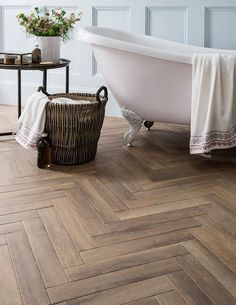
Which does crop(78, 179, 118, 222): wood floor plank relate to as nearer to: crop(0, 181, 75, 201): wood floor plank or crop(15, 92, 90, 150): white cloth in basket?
crop(0, 181, 75, 201): wood floor plank

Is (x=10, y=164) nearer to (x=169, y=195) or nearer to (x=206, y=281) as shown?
(x=169, y=195)

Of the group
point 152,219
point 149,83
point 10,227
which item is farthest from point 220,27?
point 10,227

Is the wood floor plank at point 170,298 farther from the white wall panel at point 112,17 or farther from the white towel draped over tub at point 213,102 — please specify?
the white wall panel at point 112,17

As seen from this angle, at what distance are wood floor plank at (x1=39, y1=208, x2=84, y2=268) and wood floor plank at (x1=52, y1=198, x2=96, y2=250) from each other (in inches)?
0.8

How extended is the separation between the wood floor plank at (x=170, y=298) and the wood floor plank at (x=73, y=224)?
14.4 inches

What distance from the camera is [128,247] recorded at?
1.52 meters

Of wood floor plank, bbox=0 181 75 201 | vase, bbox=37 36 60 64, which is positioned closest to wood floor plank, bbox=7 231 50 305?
wood floor plank, bbox=0 181 75 201

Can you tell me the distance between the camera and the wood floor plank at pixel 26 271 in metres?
1.24

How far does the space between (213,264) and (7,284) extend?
678mm

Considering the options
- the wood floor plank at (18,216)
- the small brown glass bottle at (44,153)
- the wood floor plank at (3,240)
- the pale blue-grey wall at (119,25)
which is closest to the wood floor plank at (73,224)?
the wood floor plank at (18,216)

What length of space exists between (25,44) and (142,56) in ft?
5.81

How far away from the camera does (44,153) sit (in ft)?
7.57

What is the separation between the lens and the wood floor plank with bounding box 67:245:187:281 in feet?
4.47

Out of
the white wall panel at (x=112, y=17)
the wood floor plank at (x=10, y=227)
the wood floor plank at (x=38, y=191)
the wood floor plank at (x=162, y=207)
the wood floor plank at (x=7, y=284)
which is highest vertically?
the white wall panel at (x=112, y=17)
